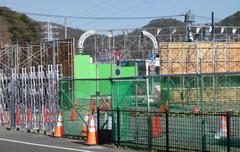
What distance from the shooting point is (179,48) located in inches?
1884

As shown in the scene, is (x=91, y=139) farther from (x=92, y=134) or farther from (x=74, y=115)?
(x=74, y=115)

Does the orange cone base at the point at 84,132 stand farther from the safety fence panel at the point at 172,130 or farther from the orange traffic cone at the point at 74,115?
the safety fence panel at the point at 172,130

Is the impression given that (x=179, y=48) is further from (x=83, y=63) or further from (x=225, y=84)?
(x=225, y=84)

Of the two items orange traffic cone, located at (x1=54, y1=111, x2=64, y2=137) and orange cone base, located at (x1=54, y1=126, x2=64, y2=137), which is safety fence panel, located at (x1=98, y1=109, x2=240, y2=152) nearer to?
orange traffic cone, located at (x1=54, y1=111, x2=64, y2=137)

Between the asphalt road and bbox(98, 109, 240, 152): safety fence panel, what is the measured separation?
2.04 feet

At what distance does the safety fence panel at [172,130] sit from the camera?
13.2m

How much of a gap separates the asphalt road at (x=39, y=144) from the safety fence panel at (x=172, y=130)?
24.4 inches

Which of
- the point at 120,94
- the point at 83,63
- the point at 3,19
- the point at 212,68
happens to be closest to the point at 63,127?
the point at 120,94

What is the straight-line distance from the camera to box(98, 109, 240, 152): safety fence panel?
1322cm

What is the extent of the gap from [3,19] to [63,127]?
80.8m

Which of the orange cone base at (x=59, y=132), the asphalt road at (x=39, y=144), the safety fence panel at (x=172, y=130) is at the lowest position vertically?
the asphalt road at (x=39, y=144)

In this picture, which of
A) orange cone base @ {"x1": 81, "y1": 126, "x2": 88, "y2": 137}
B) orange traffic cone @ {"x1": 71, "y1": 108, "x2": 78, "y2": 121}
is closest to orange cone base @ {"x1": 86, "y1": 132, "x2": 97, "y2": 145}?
orange cone base @ {"x1": 81, "y1": 126, "x2": 88, "y2": 137}

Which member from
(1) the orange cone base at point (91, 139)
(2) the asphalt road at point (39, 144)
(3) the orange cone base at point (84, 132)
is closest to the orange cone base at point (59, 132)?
(2) the asphalt road at point (39, 144)

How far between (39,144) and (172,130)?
4.99 metres
